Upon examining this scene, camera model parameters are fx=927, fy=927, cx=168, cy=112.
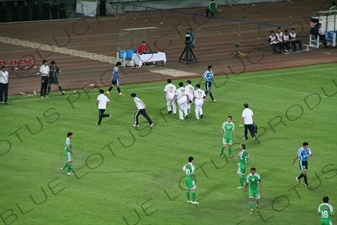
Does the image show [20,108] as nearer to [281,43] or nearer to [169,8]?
[281,43]

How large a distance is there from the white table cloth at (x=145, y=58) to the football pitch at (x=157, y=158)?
5.17 m

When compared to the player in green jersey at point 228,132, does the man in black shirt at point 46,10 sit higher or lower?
higher

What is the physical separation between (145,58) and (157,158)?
2135cm

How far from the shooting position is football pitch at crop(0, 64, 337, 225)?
3381 centimetres

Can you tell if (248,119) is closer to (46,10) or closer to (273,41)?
(273,41)

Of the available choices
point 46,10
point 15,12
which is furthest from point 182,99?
point 46,10

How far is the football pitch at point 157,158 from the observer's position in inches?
1331

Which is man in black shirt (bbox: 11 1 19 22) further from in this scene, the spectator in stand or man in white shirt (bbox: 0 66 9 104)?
man in white shirt (bbox: 0 66 9 104)

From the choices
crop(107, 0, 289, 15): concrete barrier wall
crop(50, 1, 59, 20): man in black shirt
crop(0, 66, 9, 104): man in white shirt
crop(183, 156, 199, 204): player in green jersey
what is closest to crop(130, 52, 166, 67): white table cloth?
crop(0, 66, 9, 104): man in white shirt

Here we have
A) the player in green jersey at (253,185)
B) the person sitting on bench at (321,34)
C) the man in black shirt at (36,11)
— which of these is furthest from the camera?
the man in black shirt at (36,11)

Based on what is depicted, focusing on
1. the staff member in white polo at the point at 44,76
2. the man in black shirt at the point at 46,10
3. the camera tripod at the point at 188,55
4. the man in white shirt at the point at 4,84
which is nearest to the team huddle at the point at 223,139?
the staff member in white polo at the point at 44,76

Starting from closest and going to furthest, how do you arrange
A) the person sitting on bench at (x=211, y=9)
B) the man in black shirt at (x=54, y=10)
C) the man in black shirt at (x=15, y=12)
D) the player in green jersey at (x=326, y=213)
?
the player in green jersey at (x=326, y=213), the man in black shirt at (x=15, y=12), the person sitting on bench at (x=211, y=9), the man in black shirt at (x=54, y=10)

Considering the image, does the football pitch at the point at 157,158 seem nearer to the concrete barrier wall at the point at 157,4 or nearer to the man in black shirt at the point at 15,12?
the man in black shirt at the point at 15,12

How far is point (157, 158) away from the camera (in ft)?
132
